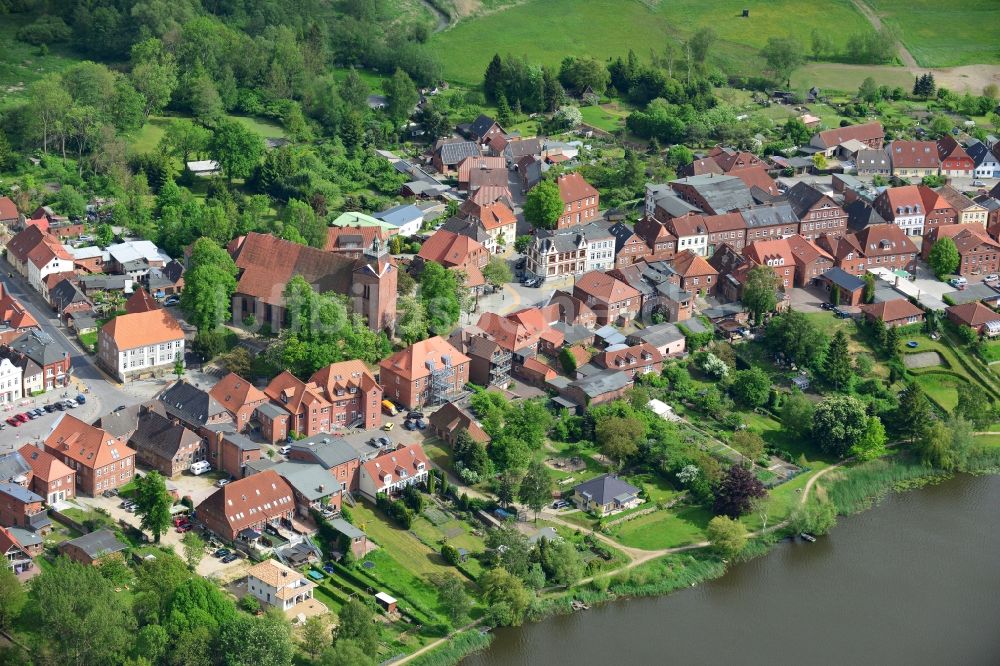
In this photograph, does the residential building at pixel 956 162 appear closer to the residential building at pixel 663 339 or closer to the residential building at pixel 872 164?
the residential building at pixel 872 164

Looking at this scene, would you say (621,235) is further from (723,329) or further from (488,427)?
(488,427)

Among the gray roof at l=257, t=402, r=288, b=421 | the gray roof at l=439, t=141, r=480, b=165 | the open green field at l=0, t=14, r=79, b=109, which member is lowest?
the gray roof at l=257, t=402, r=288, b=421

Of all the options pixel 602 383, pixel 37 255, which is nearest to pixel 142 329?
pixel 37 255

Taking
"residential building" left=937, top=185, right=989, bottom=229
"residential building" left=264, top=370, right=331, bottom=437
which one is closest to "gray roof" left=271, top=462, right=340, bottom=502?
"residential building" left=264, top=370, right=331, bottom=437

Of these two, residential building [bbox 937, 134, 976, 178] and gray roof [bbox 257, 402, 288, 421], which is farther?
residential building [bbox 937, 134, 976, 178]

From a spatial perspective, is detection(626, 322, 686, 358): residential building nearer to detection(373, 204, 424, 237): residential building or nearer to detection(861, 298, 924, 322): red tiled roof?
detection(861, 298, 924, 322): red tiled roof

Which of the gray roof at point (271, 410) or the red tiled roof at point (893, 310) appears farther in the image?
the red tiled roof at point (893, 310)

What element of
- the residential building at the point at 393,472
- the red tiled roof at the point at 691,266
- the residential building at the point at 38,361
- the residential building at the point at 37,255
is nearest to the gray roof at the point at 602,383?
the residential building at the point at 393,472

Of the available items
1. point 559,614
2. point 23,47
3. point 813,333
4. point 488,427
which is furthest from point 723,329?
point 23,47
